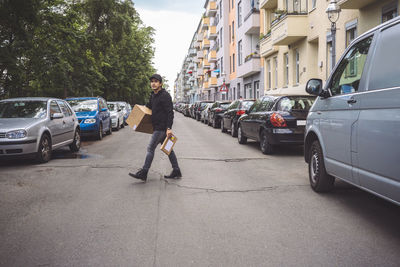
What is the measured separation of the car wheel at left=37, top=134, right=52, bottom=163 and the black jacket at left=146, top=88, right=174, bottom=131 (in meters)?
3.35

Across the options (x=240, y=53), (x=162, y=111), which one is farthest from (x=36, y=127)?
(x=240, y=53)

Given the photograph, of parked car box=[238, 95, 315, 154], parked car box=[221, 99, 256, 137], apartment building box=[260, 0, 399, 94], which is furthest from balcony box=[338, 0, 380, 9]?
parked car box=[238, 95, 315, 154]

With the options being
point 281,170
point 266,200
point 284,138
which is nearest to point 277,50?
point 284,138

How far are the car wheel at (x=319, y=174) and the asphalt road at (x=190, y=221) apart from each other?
0.14 m

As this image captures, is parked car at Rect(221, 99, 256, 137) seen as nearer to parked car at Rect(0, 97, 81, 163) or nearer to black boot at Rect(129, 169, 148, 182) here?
parked car at Rect(0, 97, 81, 163)

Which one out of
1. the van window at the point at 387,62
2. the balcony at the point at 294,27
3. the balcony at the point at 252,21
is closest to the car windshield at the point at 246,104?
the balcony at the point at 294,27

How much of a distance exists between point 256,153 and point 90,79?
1558 cm

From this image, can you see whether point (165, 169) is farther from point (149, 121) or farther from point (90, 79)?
point (90, 79)

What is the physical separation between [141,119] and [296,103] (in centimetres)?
460

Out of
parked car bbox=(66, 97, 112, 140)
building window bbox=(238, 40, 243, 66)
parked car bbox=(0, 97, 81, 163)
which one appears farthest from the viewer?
building window bbox=(238, 40, 243, 66)

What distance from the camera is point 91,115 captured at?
1494cm

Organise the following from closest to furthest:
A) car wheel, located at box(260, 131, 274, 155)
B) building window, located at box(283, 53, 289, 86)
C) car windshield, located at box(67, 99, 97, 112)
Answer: car wheel, located at box(260, 131, 274, 155) < car windshield, located at box(67, 99, 97, 112) < building window, located at box(283, 53, 289, 86)

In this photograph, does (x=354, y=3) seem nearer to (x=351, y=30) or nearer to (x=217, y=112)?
(x=351, y=30)

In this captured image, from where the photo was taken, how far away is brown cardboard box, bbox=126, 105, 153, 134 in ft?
22.7
